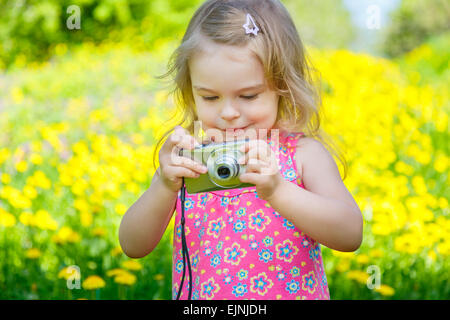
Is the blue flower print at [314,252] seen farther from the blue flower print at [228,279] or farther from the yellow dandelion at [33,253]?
the yellow dandelion at [33,253]

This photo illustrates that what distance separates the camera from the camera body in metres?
1.24

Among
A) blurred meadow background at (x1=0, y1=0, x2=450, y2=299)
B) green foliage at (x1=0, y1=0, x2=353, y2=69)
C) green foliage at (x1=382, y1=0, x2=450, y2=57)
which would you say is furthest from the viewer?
green foliage at (x1=382, y1=0, x2=450, y2=57)

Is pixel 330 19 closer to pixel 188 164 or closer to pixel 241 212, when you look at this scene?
pixel 241 212

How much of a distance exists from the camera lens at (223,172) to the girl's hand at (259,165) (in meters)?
0.03

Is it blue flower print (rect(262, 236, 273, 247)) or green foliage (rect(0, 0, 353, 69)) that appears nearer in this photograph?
blue flower print (rect(262, 236, 273, 247))

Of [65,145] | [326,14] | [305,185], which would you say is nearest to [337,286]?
[305,185]

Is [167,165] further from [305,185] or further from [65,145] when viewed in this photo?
[65,145]

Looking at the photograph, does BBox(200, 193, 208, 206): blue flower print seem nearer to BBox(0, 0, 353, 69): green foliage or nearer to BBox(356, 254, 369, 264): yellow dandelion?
BBox(356, 254, 369, 264): yellow dandelion

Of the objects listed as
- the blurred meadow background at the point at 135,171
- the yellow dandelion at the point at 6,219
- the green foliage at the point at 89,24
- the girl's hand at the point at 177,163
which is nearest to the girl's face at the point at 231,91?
the girl's hand at the point at 177,163

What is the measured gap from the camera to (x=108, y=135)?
3.77 meters

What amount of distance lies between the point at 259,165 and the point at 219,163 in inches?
3.6

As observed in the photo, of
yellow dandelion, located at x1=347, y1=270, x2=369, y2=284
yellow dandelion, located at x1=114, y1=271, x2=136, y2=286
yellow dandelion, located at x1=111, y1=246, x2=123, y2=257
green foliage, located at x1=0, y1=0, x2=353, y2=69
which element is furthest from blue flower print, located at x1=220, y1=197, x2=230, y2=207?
green foliage, located at x1=0, y1=0, x2=353, y2=69

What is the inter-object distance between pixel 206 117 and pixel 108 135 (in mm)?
2476

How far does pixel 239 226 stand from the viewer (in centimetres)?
143
